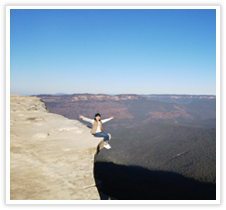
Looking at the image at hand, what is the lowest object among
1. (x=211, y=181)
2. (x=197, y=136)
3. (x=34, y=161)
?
(x=211, y=181)

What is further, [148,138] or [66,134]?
[148,138]

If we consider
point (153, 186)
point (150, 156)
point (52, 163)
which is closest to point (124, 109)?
point (150, 156)

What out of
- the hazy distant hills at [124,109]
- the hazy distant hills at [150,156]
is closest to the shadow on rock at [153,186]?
the hazy distant hills at [150,156]

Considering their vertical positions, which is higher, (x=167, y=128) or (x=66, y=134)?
(x=66, y=134)

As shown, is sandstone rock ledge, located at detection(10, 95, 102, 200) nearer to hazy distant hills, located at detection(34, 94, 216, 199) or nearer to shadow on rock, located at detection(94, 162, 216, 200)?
hazy distant hills, located at detection(34, 94, 216, 199)
